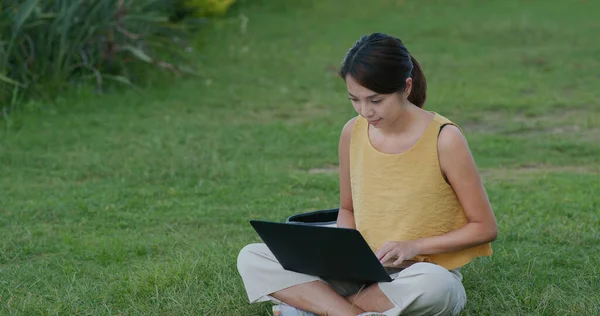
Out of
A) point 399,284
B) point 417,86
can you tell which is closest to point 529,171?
→ point 417,86

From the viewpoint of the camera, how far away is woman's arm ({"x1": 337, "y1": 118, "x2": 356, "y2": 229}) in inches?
157

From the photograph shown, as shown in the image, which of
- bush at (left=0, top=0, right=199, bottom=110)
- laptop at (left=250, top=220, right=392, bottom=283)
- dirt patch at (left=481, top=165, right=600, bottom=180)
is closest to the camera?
laptop at (left=250, top=220, right=392, bottom=283)

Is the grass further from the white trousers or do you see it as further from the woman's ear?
the woman's ear

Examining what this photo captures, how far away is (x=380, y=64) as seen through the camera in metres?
3.55

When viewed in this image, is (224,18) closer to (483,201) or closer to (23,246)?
(23,246)

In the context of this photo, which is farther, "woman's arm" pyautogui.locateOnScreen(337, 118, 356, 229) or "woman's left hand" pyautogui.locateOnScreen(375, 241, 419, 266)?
"woman's arm" pyautogui.locateOnScreen(337, 118, 356, 229)

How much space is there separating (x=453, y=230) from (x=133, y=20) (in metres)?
6.31

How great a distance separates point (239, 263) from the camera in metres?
3.94

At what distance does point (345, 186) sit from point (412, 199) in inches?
16.0

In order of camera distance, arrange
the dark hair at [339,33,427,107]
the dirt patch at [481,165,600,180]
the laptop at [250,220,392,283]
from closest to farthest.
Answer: the laptop at [250,220,392,283] < the dark hair at [339,33,427,107] < the dirt patch at [481,165,600,180]

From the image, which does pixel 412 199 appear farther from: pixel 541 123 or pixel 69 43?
pixel 69 43

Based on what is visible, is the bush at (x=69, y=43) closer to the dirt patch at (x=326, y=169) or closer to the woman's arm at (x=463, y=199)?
the dirt patch at (x=326, y=169)

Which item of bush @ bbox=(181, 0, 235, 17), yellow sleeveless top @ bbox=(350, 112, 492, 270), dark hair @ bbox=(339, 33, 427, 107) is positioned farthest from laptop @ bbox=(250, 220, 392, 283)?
bush @ bbox=(181, 0, 235, 17)

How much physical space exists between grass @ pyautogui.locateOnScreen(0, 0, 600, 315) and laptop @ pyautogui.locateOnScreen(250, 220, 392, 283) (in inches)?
15.2
